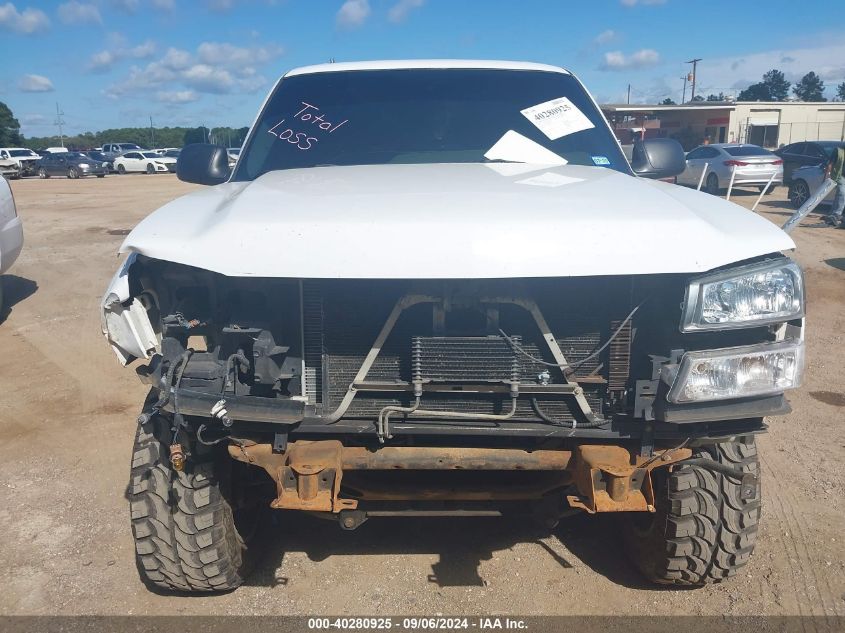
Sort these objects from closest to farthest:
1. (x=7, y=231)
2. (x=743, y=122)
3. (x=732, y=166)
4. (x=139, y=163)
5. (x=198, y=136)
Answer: (x=7, y=231) → (x=732, y=166) → (x=139, y=163) → (x=743, y=122) → (x=198, y=136)

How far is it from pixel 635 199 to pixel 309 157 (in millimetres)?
1728

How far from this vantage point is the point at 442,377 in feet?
7.62

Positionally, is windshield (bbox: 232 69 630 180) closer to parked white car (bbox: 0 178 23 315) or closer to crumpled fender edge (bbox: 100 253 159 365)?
crumpled fender edge (bbox: 100 253 159 365)

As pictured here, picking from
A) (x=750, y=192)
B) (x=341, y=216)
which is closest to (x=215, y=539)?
(x=341, y=216)

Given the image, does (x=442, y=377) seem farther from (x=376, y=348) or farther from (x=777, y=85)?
(x=777, y=85)

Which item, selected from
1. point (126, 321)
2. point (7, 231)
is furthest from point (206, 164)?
point (7, 231)

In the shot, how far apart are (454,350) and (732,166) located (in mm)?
17872

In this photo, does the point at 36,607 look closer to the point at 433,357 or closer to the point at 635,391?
the point at 433,357

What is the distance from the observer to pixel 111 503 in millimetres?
3775

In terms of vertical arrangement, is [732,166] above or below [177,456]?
above

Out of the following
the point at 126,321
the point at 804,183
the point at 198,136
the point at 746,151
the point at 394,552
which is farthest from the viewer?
the point at 198,136

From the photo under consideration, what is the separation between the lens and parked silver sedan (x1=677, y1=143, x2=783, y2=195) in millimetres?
18781

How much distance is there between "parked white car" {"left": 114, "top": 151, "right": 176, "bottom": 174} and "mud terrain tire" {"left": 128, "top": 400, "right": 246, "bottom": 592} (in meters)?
40.3

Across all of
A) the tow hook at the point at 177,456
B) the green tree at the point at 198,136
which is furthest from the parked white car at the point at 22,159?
the tow hook at the point at 177,456
